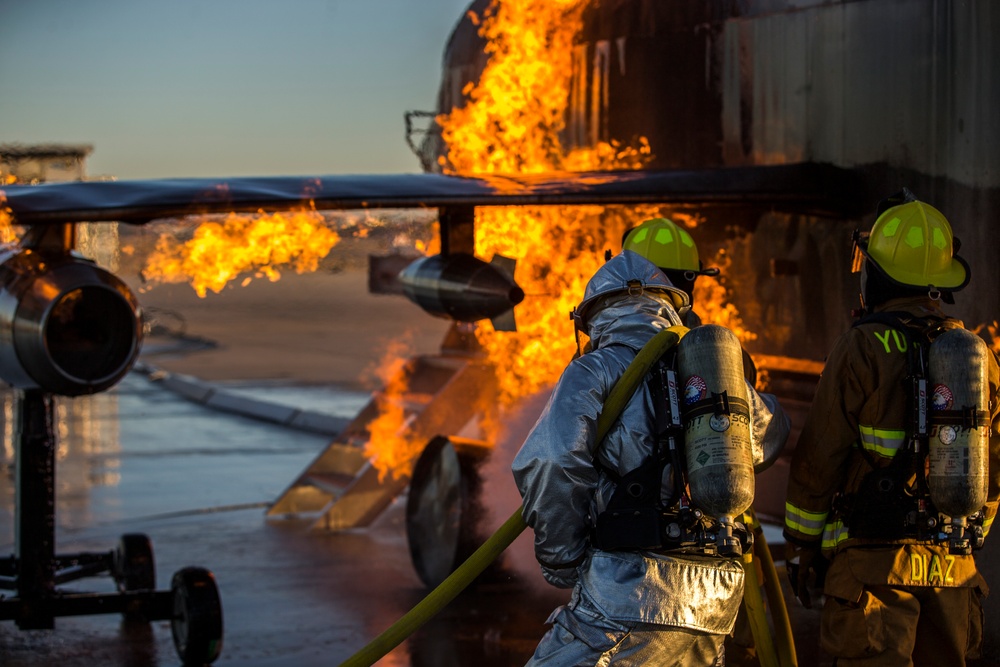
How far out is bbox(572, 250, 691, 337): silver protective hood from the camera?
4211mm

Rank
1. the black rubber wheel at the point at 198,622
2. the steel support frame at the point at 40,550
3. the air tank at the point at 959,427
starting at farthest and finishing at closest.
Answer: the steel support frame at the point at 40,550 → the black rubber wheel at the point at 198,622 → the air tank at the point at 959,427

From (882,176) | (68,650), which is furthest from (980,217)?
(68,650)

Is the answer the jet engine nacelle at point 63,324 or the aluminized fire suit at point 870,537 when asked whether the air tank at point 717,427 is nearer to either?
the aluminized fire suit at point 870,537

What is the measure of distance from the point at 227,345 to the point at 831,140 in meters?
23.8

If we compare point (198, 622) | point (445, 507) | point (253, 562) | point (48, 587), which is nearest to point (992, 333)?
point (445, 507)

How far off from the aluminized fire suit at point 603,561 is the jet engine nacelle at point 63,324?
12.3ft

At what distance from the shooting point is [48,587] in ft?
23.0

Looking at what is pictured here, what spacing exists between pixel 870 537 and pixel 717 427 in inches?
38.9

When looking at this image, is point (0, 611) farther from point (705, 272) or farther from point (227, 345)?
point (227, 345)

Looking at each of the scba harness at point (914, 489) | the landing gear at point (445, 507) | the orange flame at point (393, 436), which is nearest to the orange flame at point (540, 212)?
the orange flame at point (393, 436)

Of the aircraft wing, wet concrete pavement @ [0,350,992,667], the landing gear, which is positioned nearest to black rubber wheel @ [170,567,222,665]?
wet concrete pavement @ [0,350,992,667]

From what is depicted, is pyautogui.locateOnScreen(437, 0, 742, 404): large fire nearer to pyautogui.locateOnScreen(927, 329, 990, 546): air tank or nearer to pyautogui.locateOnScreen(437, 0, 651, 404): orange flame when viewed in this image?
pyautogui.locateOnScreen(437, 0, 651, 404): orange flame

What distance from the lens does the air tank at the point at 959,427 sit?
14.3 feet

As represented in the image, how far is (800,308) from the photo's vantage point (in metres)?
7.48
